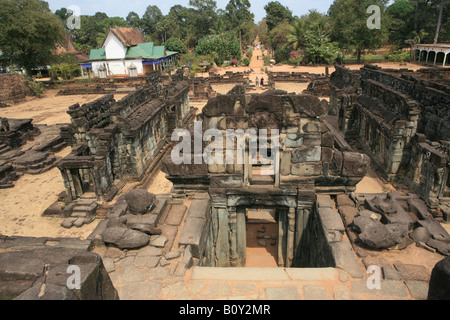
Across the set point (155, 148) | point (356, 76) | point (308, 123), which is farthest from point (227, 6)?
point (308, 123)

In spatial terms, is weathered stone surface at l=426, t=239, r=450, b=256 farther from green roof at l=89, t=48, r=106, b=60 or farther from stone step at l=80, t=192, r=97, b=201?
green roof at l=89, t=48, r=106, b=60

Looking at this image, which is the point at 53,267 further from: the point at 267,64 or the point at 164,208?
the point at 267,64

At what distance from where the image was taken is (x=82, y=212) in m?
11.5

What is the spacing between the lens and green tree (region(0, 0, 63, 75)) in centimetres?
3397

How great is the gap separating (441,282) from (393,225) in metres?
2.30

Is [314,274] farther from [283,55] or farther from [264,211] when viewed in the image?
[283,55]

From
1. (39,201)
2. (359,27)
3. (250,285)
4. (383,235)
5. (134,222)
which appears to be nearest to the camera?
(250,285)

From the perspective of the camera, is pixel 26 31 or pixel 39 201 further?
pixel 26 31

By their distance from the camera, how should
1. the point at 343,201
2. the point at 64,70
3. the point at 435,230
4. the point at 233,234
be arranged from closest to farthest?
the point at 435,230
the point at 343,201
the point at 233,234
the point at 64,70

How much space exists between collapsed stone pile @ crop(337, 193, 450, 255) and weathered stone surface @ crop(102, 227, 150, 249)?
432 cm

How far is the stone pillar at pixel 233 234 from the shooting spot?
7914mm

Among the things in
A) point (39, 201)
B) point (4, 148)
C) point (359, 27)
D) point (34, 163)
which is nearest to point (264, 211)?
point (39, 201)

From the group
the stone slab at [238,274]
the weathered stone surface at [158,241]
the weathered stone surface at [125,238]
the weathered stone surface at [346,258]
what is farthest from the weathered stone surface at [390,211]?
the weathered stone surface at [125,238]
